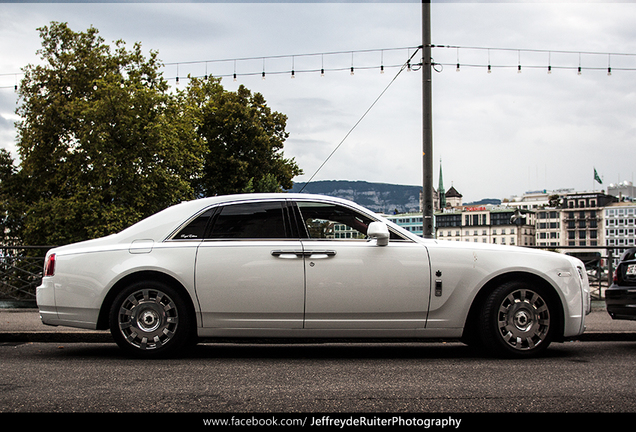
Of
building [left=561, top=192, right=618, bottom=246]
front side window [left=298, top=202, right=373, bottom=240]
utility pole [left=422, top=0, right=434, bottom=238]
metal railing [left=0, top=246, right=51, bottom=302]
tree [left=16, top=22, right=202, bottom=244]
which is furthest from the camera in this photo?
building [left=561, top=192, right=618, bottom=246]

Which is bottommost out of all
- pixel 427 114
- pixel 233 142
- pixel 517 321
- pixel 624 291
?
pixel 517 321

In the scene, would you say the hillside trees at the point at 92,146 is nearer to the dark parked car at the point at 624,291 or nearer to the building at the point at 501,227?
the dark parked car at the point at 624,291

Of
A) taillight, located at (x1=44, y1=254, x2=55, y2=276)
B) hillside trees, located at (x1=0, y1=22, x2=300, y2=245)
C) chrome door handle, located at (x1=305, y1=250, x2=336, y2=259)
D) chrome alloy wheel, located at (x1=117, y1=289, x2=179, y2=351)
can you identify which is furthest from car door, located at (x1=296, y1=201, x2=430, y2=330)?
hillside trees, located at (x1=0, y1=22, x2=300, y2=245)

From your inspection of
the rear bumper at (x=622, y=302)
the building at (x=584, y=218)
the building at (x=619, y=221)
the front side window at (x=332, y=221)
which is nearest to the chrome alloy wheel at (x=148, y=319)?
→ the front side window at (x=332, y=221)

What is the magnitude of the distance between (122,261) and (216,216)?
1005 mm

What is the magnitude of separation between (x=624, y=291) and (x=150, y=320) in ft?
17.2

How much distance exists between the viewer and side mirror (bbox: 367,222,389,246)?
236 inches

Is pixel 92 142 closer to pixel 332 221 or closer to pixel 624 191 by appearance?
pixel 332 221

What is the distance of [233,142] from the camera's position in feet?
160

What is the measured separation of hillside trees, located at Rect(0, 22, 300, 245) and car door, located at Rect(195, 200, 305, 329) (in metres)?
31.0

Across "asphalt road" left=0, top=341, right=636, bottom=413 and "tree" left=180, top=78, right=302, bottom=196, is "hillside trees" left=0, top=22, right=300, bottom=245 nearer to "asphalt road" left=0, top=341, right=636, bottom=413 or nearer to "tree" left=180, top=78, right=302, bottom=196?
"tree" left=180, top=78, right=302, bottom=196

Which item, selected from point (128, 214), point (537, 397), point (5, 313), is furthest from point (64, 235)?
point (537, 397)

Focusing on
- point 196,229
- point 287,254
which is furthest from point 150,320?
point 287,254

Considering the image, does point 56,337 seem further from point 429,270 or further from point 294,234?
point 429,270
